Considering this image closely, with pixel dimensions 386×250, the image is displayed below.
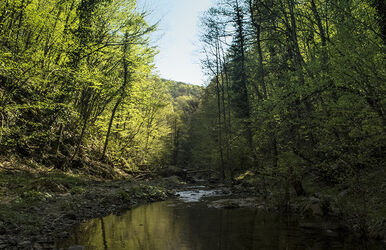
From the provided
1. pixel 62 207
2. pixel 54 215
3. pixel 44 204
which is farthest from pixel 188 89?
pixel 54 215

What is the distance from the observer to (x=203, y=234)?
24.6 feet

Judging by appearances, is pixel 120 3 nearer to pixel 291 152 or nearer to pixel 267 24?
pixel 267 24

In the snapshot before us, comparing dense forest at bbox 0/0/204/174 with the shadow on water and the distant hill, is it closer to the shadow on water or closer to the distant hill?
the distant hill

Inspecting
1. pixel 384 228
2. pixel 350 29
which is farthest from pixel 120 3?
pixel 384 228

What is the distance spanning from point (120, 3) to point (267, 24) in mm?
9856

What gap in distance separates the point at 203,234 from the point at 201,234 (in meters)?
0.06

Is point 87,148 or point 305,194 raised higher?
point 87,148

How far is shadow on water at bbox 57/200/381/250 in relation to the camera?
20.6 ft

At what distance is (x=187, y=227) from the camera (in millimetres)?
8359

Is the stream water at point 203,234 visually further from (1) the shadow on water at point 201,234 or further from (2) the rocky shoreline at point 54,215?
(2) the rocky shoreline at point 54,215

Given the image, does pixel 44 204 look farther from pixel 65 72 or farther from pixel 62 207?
pixel 65 72

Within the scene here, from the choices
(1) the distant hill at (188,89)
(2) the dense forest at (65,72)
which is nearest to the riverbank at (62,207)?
(2) the dense forest at (65,72)

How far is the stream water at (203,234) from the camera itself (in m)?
6.25

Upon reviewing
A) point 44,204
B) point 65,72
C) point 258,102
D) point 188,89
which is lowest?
point 44,204
